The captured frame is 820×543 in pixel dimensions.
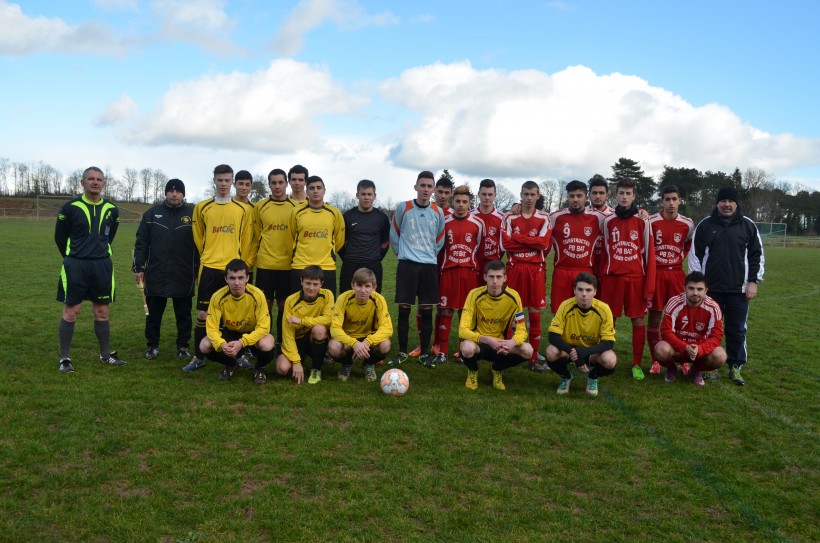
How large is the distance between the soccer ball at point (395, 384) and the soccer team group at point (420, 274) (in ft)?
1.33

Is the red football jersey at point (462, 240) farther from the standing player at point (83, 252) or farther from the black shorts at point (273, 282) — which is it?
the standing player at point (83, 252)

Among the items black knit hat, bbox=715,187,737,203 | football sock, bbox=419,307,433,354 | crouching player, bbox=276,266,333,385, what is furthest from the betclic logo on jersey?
black knit hat, bbox=715,187,737,203

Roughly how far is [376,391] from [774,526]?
3324 mm

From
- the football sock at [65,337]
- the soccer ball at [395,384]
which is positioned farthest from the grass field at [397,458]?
the football sock at [65,337]

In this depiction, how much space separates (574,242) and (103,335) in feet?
17.4

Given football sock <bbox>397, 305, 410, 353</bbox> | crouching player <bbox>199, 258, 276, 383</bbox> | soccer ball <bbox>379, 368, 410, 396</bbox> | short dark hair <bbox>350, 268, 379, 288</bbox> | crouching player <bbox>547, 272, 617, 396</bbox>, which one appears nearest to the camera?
soccer ball <bbox>379, 368, 410, 396</bbox>

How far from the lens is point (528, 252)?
6586mm

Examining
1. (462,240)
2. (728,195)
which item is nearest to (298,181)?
(462,240)

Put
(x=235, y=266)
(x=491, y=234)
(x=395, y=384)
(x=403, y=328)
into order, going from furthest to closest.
Result: (x=491, y=234), (x=403, y=328), (x=235, y=266), (x=395, y=384)

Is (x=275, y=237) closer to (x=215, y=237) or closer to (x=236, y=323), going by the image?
(x=215, y=237)

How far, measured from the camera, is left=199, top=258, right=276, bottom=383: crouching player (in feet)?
18.5

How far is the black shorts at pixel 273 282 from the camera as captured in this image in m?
6.55

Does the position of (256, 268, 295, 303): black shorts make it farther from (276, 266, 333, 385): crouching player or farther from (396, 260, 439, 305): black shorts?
(396, 260, 439, 305): black shorts

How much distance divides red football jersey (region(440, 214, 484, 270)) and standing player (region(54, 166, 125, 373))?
12.0 ft
